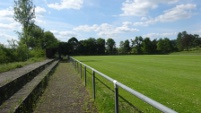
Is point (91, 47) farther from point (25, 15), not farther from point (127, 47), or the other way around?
point (25, 15)

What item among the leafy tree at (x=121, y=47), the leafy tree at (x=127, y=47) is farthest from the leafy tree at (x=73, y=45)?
the leafy tree at (x=127, y=47)

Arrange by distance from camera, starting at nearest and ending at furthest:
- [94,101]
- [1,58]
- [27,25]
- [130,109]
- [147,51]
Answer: [130,109] < [94,101] < [1,58] < [27,25] < [147,51]

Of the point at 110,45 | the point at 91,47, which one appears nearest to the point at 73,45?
the point at 91,47

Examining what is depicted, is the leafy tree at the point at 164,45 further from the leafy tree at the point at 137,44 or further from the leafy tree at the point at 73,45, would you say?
the leafy tree at the point at 73,45

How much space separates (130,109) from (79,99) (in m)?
3.33

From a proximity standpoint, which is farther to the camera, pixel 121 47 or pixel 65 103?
pixel 121 47

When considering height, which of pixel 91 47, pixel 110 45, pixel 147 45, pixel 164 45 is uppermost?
pixel 110 45

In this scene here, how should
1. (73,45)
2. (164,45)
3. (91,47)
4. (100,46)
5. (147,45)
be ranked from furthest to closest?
(100,46), (147,45), (91,47), (164,45), (73,45)

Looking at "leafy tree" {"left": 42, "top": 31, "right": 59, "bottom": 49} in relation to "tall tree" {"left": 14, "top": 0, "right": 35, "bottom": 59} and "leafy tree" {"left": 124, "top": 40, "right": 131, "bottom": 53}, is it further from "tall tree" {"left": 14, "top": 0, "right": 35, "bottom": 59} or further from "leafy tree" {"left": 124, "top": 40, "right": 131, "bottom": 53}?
"leafy tree" {"left": 124, "top": 40, "right": 131, "bottom": 53}

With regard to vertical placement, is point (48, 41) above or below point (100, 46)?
above

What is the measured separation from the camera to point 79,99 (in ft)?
30.2

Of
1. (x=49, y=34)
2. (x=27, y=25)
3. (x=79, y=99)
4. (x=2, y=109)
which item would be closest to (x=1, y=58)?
(x=27, y=25)

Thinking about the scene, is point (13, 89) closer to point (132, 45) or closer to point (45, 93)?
point (45, 93)

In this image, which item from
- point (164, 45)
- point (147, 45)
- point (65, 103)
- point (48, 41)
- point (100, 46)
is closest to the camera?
point (65, 103)
